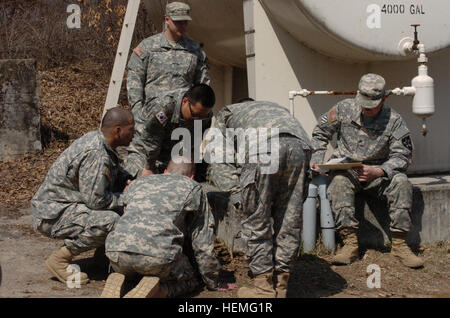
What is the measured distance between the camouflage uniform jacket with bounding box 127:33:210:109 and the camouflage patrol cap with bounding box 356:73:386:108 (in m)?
1.60

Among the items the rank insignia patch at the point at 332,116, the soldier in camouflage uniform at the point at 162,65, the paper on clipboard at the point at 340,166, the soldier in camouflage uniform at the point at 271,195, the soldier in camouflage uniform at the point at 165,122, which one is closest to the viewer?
the soldier in camouflage uniform at the point at 271,195

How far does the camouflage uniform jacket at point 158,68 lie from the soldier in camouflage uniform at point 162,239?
169 cm

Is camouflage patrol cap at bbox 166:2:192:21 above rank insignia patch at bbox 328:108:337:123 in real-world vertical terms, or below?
above

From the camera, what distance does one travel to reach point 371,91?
515 centimetres

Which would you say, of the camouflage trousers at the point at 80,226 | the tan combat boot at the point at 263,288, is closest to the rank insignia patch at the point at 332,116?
the tan combat boot at the point at 263,288

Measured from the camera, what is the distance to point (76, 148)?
4484 mm

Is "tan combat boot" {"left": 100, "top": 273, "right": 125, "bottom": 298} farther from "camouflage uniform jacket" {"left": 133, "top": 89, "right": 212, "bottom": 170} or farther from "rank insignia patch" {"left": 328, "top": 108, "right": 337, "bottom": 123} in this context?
"rank insignia patch" {"left": 328, "top": 108, "right": 337, "bottom": 123}

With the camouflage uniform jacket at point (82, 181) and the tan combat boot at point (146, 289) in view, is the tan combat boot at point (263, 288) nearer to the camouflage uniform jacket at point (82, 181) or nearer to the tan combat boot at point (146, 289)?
the tan combat boot at point (146, 289)

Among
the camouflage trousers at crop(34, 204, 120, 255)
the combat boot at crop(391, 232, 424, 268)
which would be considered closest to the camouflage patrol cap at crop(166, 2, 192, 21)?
the camouflage trousers at crop(34, 204, 120, 255)

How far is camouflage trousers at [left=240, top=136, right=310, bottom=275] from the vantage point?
4133 mm

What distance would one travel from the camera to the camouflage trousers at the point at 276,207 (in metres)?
4.13

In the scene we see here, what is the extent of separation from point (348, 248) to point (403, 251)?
0.42m

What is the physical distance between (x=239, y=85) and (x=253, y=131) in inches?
155

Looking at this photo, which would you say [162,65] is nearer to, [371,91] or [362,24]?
[362,24]
